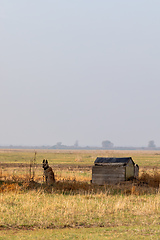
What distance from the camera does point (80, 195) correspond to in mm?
17219

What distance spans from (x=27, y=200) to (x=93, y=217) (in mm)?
3772

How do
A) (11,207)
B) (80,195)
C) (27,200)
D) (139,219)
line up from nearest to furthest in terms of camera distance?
(139,219), (11,207), (27,200), (80,195)

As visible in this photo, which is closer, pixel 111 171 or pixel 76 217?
pixel 76 217

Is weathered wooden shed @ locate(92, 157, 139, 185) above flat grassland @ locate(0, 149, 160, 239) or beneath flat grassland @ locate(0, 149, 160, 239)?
above

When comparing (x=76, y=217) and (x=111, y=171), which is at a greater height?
(x=111, y=171)

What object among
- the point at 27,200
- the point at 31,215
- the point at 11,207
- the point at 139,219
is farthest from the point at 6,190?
the point at 139,219

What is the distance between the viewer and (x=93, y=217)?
40.4 feet

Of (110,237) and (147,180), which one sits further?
(147,180)

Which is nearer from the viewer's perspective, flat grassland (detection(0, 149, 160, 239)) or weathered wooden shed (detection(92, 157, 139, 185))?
flat grassland (detection(0, 149, 160, 239))

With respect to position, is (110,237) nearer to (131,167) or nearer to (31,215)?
(31,215)

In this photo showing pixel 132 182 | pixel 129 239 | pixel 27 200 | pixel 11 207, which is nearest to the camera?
pixel 129 239

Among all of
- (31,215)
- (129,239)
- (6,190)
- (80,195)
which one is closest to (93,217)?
(31,215)

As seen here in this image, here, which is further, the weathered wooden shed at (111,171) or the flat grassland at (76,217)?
the weathered wooden shed at (111,171)

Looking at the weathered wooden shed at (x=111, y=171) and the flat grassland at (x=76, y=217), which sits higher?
the weathered wooden shed at (x=111, y=171)
